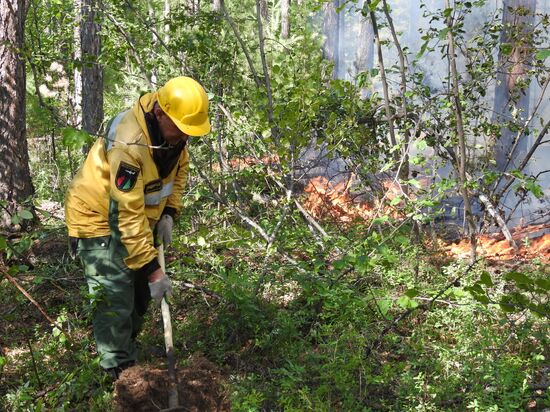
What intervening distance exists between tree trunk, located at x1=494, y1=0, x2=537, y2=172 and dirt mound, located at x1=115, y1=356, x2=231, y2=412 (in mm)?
3909

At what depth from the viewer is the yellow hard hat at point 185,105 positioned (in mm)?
3371

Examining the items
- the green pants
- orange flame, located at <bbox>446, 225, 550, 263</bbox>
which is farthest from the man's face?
orange flame, located at <bbox>446, 225, 550, 263</bbox>

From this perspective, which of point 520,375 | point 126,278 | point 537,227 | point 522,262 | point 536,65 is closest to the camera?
point 520,375

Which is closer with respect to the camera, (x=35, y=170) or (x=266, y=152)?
(x=266, y=152)

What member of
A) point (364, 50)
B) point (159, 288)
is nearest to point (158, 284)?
point (159, 288)

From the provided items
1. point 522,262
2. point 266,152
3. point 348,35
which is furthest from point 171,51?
point 348,35

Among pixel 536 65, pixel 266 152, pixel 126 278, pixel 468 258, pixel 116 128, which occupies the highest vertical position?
pixel 536 65

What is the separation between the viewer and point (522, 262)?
5332 mm

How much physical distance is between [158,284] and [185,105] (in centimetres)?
107

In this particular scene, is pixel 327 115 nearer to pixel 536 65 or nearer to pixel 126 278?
pixel 536 65

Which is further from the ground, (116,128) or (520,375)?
(116,128)

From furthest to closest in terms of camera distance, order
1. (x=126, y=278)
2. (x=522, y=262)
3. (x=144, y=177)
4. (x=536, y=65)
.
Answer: (x=536, y=65), (x=522, y=262), (x=126, y=278), (x=144, y=177)

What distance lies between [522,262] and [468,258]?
47 centimetres

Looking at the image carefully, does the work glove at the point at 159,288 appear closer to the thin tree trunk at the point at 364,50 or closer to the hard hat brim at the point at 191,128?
the hard hat brim at the point at 191,128
